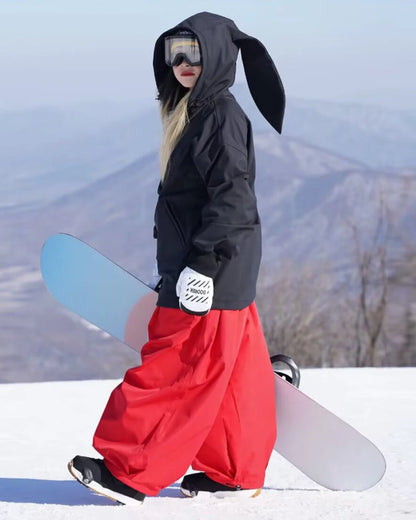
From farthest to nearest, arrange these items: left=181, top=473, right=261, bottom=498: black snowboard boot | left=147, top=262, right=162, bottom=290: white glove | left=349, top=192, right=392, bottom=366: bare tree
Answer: left=349, top=192, right=392, bottom=366: bare tree < left=147, top=262, right=162, bottom=290: white glove < left=181, top=473, right=261, bottom=498: black snowboard boot

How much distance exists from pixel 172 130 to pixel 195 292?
0.36 metres

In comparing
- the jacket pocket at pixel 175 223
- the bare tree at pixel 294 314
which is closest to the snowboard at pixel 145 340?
the jacket pocket at pixel 175 223

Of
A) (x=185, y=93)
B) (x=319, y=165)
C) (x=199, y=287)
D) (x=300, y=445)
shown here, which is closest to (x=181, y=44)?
(x=185, y=93)

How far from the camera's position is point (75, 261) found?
2512 millimetres

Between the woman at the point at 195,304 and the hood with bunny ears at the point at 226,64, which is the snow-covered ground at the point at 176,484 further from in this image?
the hood with bunny ears at the point at 226,64

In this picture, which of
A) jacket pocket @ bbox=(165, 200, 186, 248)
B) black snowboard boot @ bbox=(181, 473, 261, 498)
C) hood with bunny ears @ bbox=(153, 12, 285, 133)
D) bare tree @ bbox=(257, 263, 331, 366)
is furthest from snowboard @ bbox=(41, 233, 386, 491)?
bare tree @ bbox=(257, 263, 331, 366)

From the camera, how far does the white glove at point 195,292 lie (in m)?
2.06

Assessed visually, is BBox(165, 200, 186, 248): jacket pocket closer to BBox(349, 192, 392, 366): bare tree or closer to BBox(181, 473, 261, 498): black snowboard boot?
BBox(181, 473, 261, 498): black snowboard boot

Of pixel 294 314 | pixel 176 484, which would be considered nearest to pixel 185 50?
pixel 176 484

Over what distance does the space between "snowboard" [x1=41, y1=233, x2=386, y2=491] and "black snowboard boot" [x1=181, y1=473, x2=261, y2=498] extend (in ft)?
0.57

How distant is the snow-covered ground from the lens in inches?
86.0

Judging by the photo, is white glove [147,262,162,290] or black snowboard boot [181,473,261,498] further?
white glove [147,262,162,290]

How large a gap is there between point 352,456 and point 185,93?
917 mm

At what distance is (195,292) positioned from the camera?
81.0 inches
